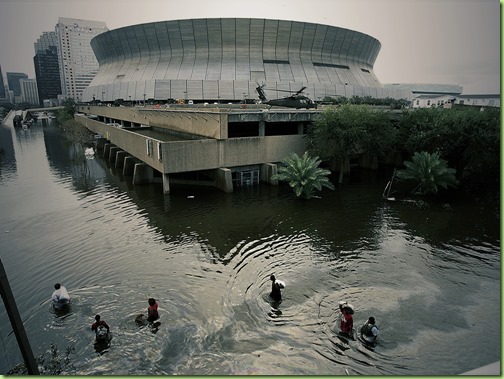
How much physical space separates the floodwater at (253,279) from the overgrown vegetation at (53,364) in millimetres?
260

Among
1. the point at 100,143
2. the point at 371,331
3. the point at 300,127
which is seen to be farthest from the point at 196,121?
the point at 100,143

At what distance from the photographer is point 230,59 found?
82.9 metres

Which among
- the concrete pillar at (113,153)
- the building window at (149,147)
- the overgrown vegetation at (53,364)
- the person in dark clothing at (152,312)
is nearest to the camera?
the overgrown vegetation at (53,364)

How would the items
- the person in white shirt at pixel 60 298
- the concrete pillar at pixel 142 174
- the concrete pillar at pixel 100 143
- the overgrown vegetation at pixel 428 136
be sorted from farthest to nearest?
the concrete pillar at pixel 100 143, the concrete pillar at pixel 142 174, the overgrown vegetation at pixel 428 136, the person in white shirt at pixel 60 298

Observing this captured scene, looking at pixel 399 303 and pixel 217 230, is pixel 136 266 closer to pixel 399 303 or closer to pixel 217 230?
pixel 217 230

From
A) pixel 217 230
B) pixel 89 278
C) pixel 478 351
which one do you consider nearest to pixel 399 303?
pixel 478 351

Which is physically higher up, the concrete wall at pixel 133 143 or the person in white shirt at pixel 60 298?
the concrete wall at pixel 133 143

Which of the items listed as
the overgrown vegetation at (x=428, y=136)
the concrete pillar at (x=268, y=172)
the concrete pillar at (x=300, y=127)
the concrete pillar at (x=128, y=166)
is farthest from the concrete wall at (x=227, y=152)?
the concrete pillar at (x=128, y=166)

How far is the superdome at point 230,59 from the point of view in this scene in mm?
79500

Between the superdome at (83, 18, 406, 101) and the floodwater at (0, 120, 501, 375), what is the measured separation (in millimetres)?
57566

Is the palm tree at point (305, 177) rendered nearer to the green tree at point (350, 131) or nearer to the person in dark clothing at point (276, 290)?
the green tree at point (350, 131)

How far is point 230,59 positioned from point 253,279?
77056mm

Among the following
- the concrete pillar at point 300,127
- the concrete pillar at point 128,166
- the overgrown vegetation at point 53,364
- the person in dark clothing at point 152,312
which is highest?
the concrete pillar at point 300,127

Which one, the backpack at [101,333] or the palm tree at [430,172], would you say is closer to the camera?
the backpack at [101,333]
